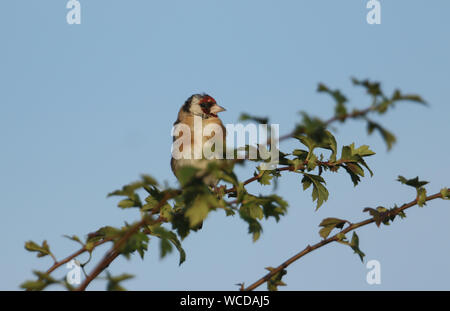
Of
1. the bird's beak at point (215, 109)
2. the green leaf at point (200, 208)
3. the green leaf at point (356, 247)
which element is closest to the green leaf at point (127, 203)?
the green leaf at point (200, 208)

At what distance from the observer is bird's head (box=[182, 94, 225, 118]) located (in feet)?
23.1

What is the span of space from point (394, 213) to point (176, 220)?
3.76ft

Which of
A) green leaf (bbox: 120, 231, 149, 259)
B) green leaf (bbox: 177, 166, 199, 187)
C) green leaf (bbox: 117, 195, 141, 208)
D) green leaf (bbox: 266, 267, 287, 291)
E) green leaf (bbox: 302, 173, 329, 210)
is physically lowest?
green leaf (bbox: 266, 267, 287, 291)

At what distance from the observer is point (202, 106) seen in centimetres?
709

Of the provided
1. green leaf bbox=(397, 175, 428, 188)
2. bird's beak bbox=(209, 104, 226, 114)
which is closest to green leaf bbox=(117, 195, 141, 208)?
green leaf bbox=(397, 175, 428, 188)

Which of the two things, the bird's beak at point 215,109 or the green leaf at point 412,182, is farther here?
the bird's beak at point 215,109

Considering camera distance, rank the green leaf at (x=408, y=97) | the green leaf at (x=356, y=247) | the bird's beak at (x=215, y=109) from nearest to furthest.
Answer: the green leaf at (x=408, y=97)
the green leaf at (x=356, y=247)
the bird's beak at (x=215, y=109)

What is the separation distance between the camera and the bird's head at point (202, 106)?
23.1ft

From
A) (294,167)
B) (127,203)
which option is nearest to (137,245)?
(127,203)

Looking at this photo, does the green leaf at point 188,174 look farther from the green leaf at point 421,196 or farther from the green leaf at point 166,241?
the green leaf at point 421,196

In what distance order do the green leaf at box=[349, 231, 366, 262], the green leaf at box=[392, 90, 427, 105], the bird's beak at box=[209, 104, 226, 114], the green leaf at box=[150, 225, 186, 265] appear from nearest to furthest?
the green leaf at box=[392, 90, 427, 105]
the green leaf at box=[150, 225, 186, 265]
the green leaf at box=[349, 231, 366, 262]
the bird's beak at box=[209, 104, 226, 114]

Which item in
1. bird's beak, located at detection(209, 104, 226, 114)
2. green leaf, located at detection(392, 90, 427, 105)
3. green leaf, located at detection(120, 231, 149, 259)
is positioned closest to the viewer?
green leaf, located at detection(392, 90, 427, 105)

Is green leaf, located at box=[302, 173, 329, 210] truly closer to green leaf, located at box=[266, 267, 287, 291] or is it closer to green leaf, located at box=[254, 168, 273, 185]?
green leaf, located at box=[254, 168, 273, 185]
